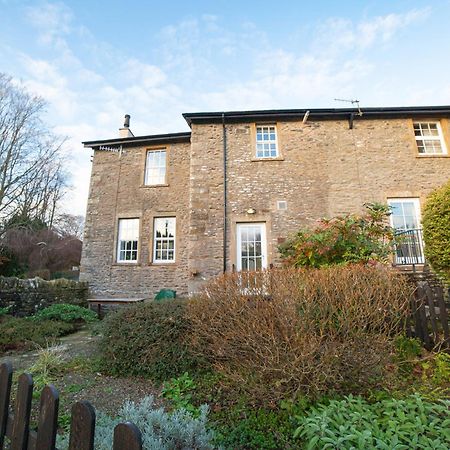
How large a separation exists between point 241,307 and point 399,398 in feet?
5.94

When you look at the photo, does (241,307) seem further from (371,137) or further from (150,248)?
(371,137)

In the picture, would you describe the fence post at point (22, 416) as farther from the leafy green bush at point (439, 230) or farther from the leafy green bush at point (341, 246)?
the leafy green bush at point (439, 230)

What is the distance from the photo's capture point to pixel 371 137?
9961 millimetres

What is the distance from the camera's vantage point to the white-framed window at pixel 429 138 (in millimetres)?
9953

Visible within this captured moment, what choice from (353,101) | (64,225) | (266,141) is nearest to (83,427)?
(266,141)

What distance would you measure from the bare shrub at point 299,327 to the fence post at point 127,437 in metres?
1.98

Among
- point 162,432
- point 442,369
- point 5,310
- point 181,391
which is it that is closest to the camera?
point 162,432

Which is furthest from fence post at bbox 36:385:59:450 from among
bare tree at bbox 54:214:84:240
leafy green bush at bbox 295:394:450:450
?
bare tree at bbox 54:214:84:240

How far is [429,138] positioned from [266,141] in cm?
637

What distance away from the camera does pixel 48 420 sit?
3.80 feet

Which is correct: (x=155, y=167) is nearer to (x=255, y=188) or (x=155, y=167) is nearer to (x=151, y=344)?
(x=255, y=188)

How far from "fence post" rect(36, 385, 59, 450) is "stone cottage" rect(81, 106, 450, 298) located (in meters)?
7.73

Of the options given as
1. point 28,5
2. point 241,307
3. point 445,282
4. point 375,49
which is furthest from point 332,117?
point 28,5

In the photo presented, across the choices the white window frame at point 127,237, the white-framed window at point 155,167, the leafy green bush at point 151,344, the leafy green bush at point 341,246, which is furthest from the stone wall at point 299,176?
the leafy green bush at point 151,344
